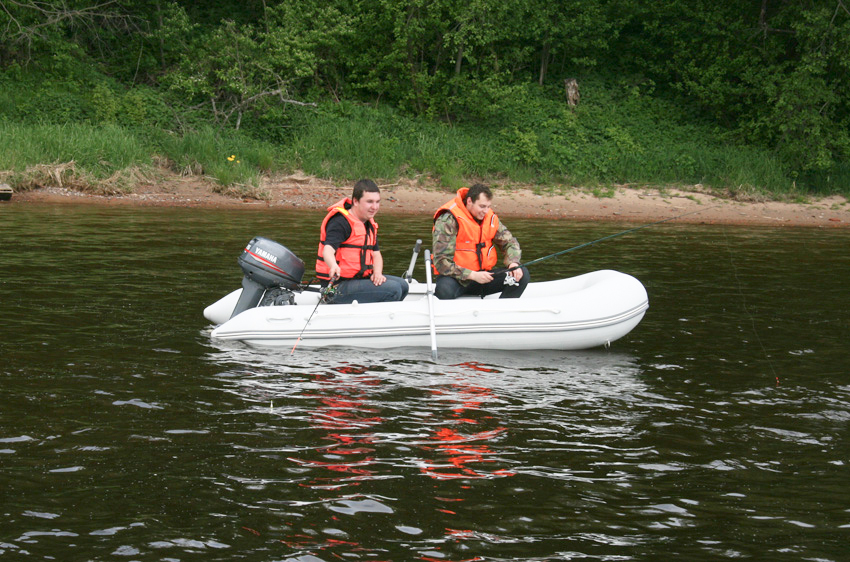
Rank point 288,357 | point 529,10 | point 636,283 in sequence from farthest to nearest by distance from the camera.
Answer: point 529,10, point 636,283, point 288,357

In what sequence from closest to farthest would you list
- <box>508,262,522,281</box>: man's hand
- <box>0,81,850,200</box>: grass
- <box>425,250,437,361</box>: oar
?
<box>425,250,437,361</box>: oar → <box>508,262,522,281</box>: man's hand → <box>0,81,850,200</box>: grass

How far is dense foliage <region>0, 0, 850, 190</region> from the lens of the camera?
1750cm

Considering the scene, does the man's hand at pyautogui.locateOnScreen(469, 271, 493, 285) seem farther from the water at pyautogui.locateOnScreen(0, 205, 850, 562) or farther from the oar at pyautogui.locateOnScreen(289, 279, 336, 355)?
the oar at pyautogui.locateOnScreen(289, 279, 336, 355)

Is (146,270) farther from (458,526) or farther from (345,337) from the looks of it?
(458,526)

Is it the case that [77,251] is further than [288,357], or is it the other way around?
[77,251]

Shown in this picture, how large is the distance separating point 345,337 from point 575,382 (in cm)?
162

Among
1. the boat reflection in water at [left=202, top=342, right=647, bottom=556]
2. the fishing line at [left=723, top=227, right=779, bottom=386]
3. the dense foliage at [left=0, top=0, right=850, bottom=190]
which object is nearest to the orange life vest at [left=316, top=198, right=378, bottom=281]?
the boat reflection in water at [left=202, top=342, right=647, bottom=556]

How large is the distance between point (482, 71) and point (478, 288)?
552 inches

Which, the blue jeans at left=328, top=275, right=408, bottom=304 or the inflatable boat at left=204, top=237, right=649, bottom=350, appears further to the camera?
the blue jeans at left=328, top=275, right=408, bottom=304

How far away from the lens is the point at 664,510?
368 cm

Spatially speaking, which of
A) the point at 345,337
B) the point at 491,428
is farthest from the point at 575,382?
the point at 345,337

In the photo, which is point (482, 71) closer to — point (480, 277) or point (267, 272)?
point (480, 277)

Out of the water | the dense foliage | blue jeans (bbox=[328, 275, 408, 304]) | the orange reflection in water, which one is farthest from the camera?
the dense foliage

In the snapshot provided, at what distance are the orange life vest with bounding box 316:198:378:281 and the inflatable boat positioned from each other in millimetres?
244
